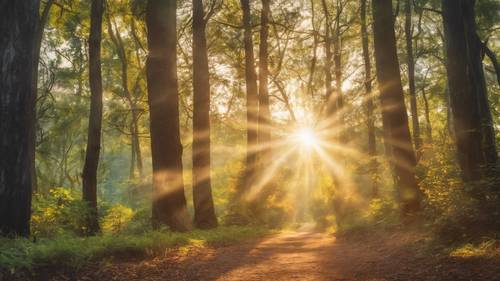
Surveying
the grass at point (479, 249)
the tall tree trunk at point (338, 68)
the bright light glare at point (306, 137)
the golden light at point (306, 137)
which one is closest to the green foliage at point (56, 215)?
the grass at point (479, 249)

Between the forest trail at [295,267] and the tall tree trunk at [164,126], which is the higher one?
the tall tree trunk at [164,126]

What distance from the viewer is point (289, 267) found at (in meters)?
7.36

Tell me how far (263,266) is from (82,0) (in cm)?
1644

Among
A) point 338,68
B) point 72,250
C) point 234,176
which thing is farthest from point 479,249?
point 338,68

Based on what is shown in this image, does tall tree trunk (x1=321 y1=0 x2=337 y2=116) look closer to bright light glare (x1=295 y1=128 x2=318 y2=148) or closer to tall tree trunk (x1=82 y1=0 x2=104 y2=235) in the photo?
bright light glare (x1=295 y1=128 x2=318 y2=148)

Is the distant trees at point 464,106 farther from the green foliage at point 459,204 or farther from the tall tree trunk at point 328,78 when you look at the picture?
the tall tree trunk at point 328,78

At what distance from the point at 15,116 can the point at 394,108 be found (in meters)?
9.71

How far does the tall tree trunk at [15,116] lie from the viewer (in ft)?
22.5

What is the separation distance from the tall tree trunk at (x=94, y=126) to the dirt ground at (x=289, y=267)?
629 cm

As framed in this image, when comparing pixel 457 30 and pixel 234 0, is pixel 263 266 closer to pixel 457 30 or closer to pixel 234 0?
pixel 457 30

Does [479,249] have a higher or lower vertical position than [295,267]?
higher

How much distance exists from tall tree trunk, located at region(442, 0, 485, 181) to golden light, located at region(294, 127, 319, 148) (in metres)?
22.7

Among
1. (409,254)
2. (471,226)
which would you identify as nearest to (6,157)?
→ (409,254)

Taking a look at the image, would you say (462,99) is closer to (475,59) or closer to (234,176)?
(475,59)
